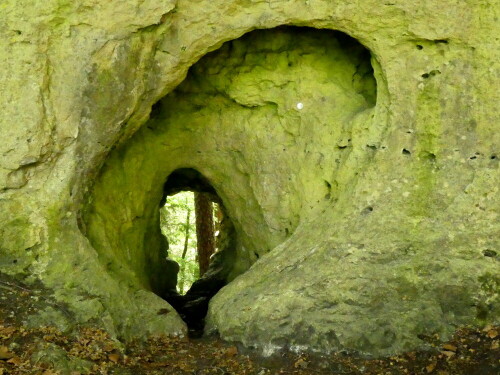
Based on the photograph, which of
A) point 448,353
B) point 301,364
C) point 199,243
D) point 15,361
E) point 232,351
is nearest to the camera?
point 15,361

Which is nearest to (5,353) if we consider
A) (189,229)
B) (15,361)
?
(15,361)

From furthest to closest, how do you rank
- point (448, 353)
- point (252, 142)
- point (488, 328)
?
point (252, 142)
point (488, 328)
point (448, 353)

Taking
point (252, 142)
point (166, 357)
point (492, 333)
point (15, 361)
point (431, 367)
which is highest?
point (252, 142)

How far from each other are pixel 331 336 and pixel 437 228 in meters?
1.70

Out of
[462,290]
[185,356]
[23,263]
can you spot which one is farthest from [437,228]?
[23,263]

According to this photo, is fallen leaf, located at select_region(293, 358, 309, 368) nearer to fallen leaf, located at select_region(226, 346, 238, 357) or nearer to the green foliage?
fallen leaf, located at select_region(226, 346, 238, 357)

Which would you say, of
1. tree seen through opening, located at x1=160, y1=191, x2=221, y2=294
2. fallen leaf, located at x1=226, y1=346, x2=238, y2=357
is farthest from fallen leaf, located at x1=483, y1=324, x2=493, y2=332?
tree seen through opening, located at x1=160, y1=191, x2=221, y2=294

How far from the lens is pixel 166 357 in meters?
6.69

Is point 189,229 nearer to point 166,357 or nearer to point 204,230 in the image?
point 204,230

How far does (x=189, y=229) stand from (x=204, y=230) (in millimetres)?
5062

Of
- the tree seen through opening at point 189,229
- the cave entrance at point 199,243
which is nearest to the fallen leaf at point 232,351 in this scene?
the cave entrance at point 199,243

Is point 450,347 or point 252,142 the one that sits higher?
point 252,142

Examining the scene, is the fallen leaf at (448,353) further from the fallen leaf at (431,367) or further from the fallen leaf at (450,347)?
the fallen leaf at (431,367)

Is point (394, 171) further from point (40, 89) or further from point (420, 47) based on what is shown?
point (40, 89)
